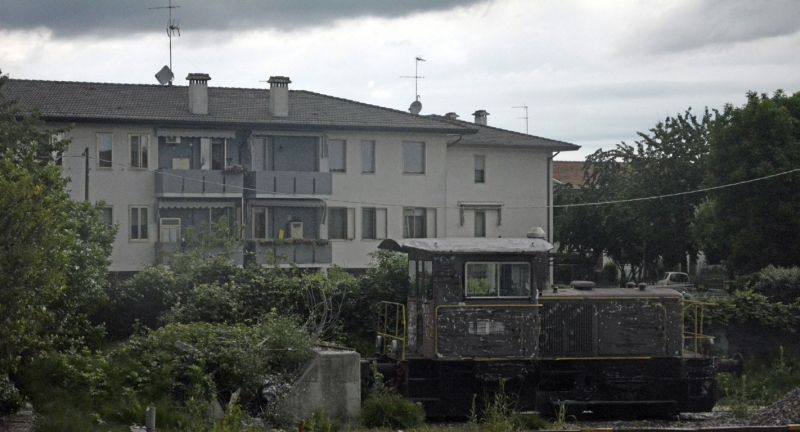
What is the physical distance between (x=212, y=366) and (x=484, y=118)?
121 ft

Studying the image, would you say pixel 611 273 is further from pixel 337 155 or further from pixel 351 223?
pixel 337 155

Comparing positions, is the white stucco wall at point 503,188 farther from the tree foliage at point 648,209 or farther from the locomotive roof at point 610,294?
the locomotive roof at point 610,294

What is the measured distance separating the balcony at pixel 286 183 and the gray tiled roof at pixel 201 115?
197 cm

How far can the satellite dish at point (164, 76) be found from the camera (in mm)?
43781

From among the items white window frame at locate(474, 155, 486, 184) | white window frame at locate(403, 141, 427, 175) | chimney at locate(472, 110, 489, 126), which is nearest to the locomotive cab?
white window frame at locate(403, 141, 427, 175)

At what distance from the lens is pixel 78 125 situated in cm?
3747

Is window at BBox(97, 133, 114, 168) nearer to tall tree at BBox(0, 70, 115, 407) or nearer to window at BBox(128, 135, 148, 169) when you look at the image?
window at BBox(128, 135, 148, 169)

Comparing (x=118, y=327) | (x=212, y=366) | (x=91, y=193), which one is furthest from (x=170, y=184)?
(x=212, y=366)

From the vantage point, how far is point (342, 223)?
4050 centimetres

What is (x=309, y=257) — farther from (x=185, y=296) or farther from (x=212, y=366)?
(x=212, y=366)

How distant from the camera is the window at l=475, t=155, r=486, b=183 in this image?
43125mm

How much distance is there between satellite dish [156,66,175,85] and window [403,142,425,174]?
11485mm

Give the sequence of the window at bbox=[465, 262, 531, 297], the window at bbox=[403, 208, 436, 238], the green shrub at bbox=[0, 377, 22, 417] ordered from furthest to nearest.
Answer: the window at bbox=[403, 208, 436, 238] < the window at bbox=[465, 262, 531, 297] < the green shrub at bbox=[0, 377, 22, 417]

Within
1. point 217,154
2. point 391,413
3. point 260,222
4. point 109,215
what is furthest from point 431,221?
point 391,413
